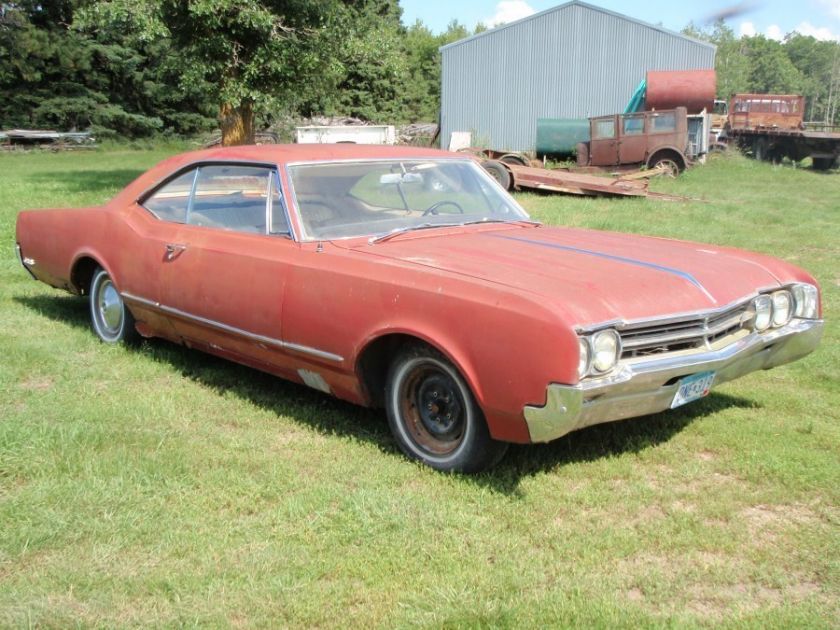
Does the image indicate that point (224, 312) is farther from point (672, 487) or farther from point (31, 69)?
point (31, 69)

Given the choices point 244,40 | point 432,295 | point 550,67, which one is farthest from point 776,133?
point 432,295

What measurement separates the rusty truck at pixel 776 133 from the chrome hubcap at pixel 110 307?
→ 22.0 meters

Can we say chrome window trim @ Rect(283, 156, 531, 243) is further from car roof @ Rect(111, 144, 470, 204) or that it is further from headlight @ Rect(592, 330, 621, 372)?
headlight @ Rect(592, 330, 621, 372)

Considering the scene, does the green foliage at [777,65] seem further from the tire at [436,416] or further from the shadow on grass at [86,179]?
the tire at [436,416]

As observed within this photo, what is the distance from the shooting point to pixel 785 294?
14.0ft

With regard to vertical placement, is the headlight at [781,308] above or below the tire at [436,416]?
above

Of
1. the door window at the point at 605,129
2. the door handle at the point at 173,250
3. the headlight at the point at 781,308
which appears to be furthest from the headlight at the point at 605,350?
the door window at the point at 605,129

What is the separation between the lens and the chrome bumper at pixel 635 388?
329 centimetres

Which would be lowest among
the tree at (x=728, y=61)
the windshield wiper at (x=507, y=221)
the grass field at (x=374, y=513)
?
the grass field at (x=374, y=513)

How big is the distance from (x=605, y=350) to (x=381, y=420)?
1.60 m

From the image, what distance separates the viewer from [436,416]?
392 cm

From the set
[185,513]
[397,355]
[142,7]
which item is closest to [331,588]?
[185,513]

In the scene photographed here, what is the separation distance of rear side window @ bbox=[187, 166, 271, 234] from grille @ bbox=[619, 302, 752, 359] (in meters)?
2.09

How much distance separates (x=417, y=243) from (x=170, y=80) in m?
36.7
